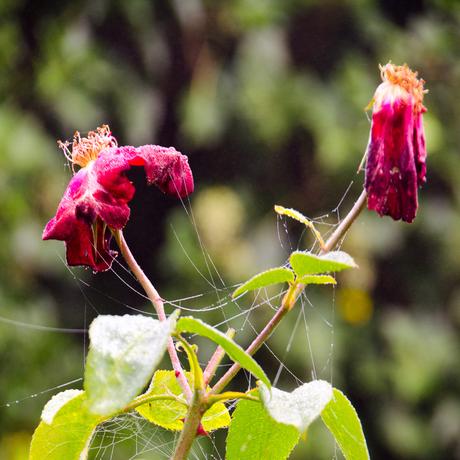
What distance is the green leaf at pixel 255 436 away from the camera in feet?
0.78

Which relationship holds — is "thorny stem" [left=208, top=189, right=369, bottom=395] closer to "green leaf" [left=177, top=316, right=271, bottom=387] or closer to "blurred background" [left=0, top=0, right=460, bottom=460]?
"green leaf" [left=177, top=316, right=271, bottom=387]

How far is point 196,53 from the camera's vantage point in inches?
38.6

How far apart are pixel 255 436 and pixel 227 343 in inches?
4.1

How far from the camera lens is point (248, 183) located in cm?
93

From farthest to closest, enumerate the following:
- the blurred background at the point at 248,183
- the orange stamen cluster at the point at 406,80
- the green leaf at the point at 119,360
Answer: the blurred background at the point at 248,183 → the orange stamen cluster at the point at 406,80 → the green leaf at the point at 119,360

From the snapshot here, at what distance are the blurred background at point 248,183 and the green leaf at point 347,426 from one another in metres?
0.55

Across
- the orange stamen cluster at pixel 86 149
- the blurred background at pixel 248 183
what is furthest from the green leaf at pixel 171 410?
the blurred background at pixel 248 183

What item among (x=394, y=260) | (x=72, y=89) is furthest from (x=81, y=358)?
(x=394, y=260)

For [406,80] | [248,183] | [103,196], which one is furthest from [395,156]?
[248,183]

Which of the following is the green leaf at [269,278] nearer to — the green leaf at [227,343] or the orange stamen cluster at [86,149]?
the green leaf at [227,343]

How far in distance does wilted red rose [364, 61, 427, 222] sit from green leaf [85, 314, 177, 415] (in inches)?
5.0

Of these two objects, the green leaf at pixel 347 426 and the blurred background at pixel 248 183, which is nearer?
the green leaf at pixel 347 426

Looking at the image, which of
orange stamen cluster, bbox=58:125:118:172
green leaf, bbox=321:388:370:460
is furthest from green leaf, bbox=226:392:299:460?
orange stamen cluster, bbox=58:125:118:172

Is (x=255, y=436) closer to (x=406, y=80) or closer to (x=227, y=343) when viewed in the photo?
(x=227, y=343)
